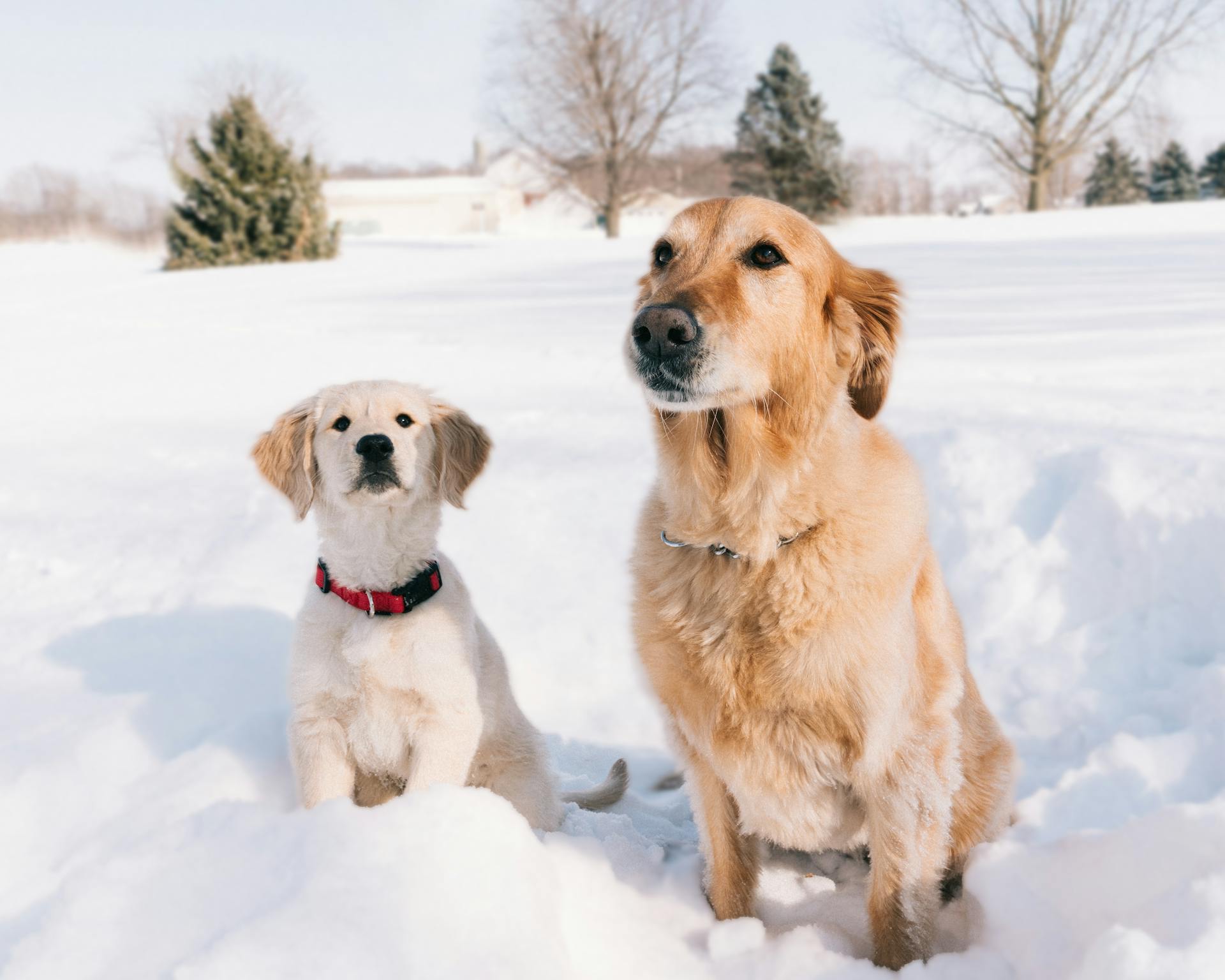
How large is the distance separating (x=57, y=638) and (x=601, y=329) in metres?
6.38

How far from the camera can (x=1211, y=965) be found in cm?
165

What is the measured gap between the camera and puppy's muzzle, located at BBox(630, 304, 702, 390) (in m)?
1.99

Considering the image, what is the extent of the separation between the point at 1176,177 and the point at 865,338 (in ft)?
145

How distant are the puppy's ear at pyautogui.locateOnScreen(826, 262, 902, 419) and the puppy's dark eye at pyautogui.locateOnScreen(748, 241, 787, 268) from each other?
170 mm

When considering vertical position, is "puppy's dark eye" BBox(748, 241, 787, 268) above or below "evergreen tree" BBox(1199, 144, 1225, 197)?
below

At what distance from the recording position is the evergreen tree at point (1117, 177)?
38000 mm

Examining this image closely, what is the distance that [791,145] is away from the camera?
3061 cm

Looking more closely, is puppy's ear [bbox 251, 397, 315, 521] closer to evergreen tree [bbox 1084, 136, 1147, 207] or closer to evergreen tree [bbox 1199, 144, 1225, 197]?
evergreen tree [bbox 1199, 144, 1225, 197]

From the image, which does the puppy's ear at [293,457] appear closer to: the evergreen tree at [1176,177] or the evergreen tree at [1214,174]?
the evergreen tree at [1214,174]

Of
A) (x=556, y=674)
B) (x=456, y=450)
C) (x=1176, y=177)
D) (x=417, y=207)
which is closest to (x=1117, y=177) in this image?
(x=1176, y=177)

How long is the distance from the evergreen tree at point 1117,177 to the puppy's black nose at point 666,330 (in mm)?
43011

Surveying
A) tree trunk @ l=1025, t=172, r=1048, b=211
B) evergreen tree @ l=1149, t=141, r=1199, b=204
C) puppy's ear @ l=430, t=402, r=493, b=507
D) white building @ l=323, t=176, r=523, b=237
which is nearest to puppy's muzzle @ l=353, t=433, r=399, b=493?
puppy's ear @ l=430, t=402, r=493, b=507

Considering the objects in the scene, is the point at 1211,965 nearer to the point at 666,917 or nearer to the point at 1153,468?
the point at 666,917

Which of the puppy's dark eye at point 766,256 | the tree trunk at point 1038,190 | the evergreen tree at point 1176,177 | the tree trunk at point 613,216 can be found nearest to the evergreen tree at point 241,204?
the tree trunk at point 613,216
